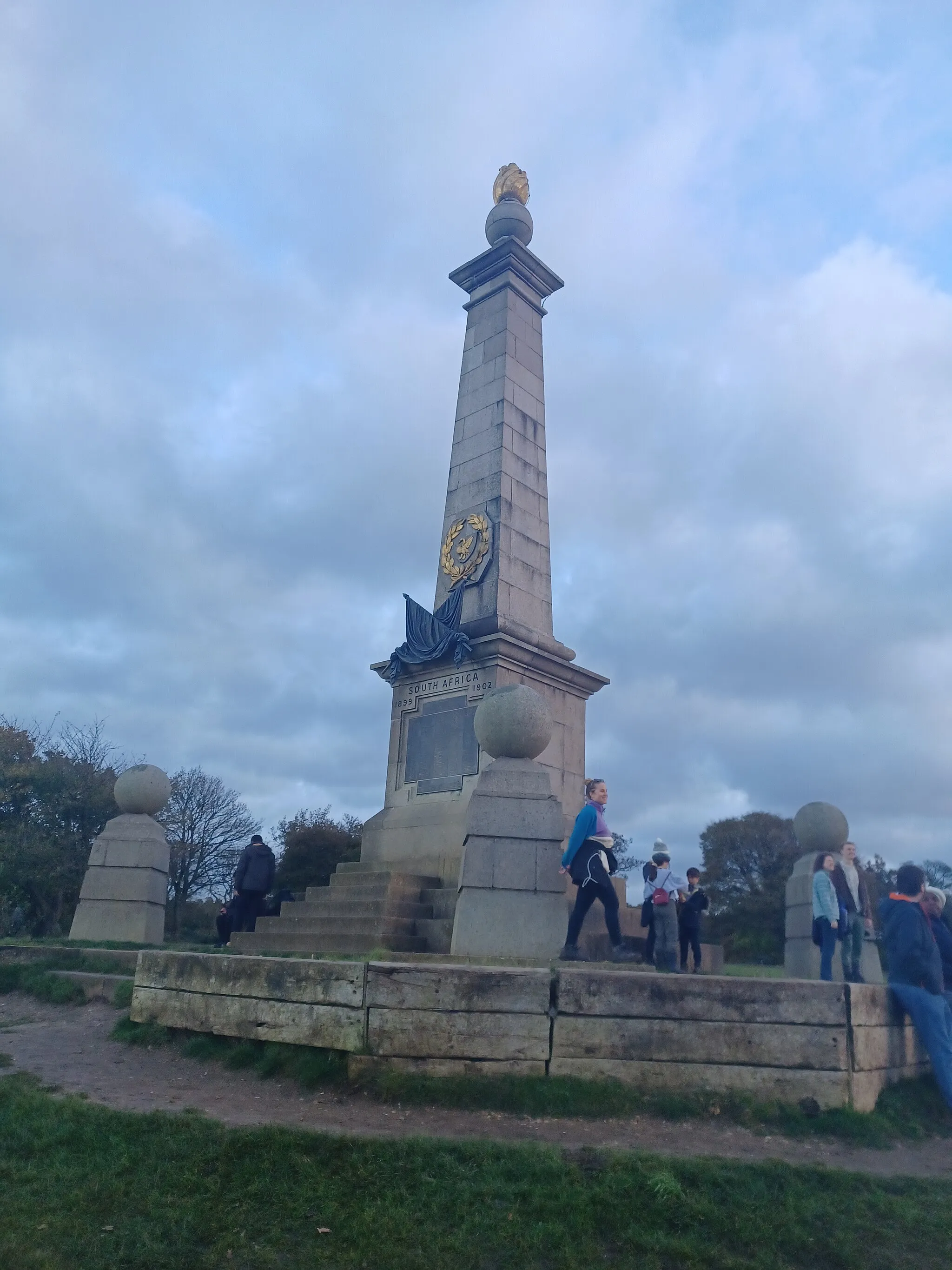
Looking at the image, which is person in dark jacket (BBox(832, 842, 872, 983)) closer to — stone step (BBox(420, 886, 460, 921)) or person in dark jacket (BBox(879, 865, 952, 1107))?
person in dark jacket (BBox(879, 865, 952, 1107))

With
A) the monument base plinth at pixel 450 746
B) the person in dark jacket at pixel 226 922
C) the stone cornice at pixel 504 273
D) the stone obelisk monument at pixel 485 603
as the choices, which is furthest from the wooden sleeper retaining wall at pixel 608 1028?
the stone cornice at pixel 504 273

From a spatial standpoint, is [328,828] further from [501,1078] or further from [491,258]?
[501,1078]

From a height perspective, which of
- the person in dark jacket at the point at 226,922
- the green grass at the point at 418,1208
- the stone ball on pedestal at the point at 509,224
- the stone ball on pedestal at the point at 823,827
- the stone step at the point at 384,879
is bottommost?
A: the green grass at the point at 418,1208

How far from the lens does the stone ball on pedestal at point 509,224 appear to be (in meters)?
17.9

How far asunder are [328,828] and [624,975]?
77.8 ft

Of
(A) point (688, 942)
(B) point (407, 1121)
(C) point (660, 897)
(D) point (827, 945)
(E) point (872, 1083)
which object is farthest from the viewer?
(A) point (688, 942)

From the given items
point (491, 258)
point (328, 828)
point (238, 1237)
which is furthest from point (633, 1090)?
point (328, 828)

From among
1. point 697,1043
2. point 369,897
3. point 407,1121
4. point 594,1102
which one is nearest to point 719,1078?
point 697,1043

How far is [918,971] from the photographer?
24.2ft

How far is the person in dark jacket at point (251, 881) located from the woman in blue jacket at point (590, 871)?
203 inches

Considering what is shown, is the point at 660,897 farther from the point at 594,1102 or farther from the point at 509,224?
the point at 509,224

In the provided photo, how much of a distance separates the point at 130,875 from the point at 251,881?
232cm

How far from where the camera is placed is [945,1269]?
4582mm

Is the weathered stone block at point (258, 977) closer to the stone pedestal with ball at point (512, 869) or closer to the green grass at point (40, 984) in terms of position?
the green grass at point (40, 984)
